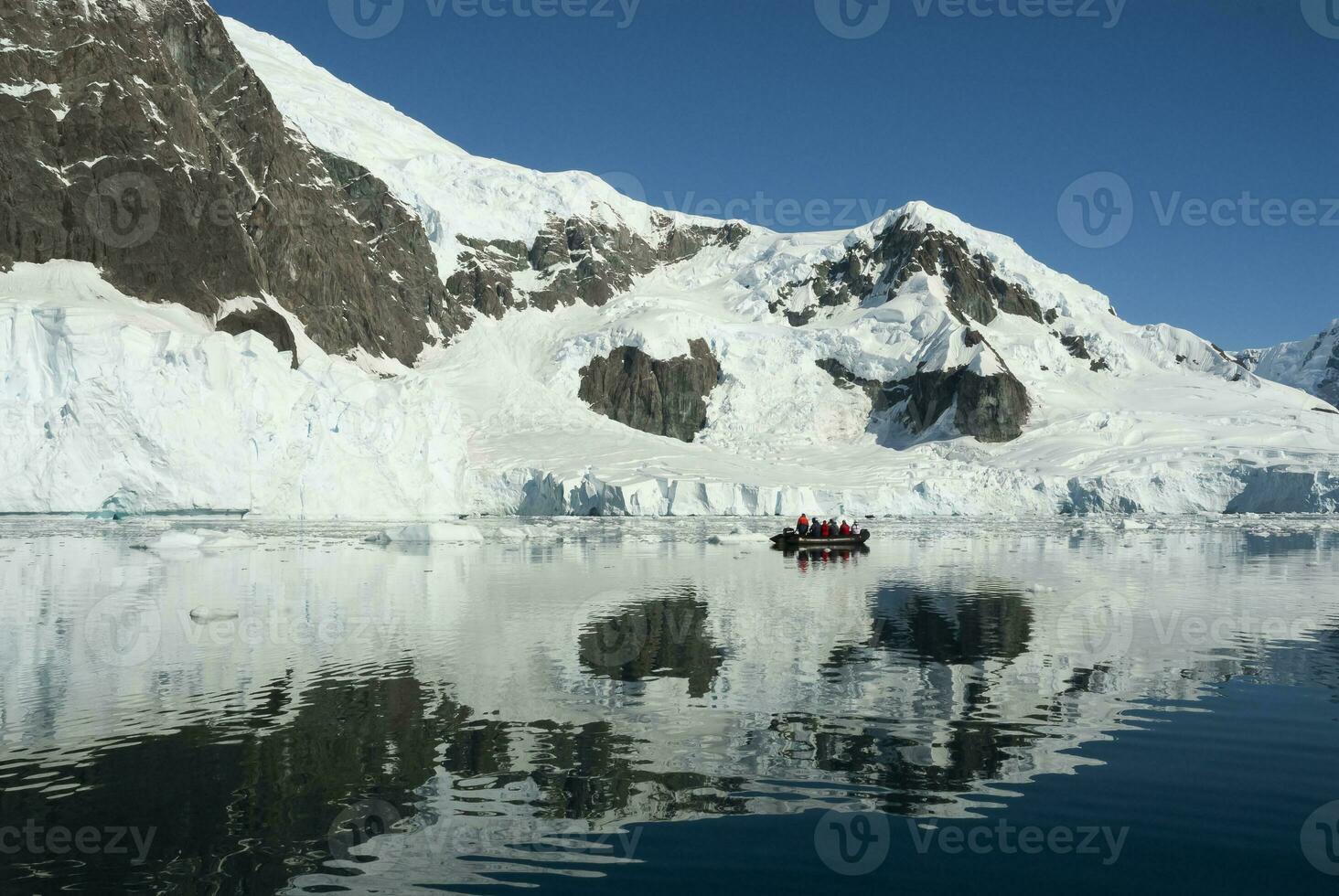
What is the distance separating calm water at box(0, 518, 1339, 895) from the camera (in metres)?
8.27

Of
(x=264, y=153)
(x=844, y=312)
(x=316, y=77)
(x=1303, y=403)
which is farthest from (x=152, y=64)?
(x=1303, y=403)

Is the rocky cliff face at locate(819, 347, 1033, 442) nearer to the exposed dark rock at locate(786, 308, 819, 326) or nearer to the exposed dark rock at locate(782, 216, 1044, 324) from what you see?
the exposed dark rock at locate(786, 308, 819, 326)

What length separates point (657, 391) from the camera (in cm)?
11062

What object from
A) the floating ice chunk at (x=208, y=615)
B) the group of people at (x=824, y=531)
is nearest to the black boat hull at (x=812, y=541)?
the group of people at (x=824, y=531)

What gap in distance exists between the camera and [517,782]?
10094mm

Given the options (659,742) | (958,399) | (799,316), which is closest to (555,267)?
(799,316)

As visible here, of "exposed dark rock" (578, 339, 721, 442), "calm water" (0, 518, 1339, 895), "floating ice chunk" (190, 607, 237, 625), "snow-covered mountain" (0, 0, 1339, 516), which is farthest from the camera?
"exposed dark rock" (578, 339, 721, 442)

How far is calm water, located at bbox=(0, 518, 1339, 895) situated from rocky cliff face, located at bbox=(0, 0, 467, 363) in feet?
202

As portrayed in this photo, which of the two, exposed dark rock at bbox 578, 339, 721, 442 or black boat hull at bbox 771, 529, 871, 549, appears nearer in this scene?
black boat hull at bbox 771, 529, 871, 549

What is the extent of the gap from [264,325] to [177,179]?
44.5 ft

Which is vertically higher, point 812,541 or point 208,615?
A: point 812,541

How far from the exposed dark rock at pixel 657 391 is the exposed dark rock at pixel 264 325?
33.9m

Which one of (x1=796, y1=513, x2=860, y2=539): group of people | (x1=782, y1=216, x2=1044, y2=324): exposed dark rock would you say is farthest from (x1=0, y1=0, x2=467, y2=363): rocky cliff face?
(x1=796, y1=513, x2=860, y2=539): group of people

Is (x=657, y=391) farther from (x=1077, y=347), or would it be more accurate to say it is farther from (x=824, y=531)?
(x=824, y=531)
